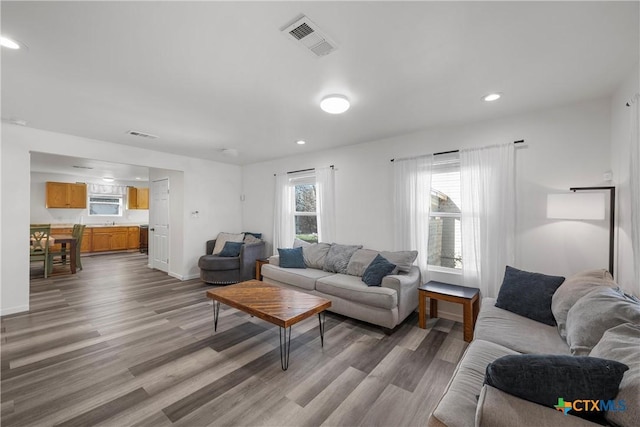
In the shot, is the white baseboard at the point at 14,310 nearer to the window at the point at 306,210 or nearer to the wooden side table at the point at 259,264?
the wooden side table at the point at 259,264

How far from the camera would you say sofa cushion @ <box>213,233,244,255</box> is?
5.43 m

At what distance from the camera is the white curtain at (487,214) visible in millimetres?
2910

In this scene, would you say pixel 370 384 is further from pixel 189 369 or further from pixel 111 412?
pixel 111 412

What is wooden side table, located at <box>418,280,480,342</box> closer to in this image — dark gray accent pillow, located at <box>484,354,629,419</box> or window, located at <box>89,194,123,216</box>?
dark gray accent pillow, located at <box>484,354,629,419</box>

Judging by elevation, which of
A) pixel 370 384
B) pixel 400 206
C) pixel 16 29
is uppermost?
pixel 16 29

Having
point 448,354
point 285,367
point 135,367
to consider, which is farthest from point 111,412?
point 448,354

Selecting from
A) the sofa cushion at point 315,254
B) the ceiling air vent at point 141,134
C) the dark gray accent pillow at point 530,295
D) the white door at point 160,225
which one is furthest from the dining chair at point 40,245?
the dark gray accent pillow at point 530,295

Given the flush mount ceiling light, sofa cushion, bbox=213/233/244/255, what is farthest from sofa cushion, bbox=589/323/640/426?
sofa cushion, bbox=213/233/244/255

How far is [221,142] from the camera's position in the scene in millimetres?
4156

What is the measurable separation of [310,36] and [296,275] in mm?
2989

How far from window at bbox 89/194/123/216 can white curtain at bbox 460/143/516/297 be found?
10403 mm

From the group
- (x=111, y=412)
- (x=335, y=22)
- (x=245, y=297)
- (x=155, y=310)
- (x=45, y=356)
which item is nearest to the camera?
(x=335, y=22)

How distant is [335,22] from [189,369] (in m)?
2.86

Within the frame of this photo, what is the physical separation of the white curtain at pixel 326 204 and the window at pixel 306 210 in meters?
0.28
